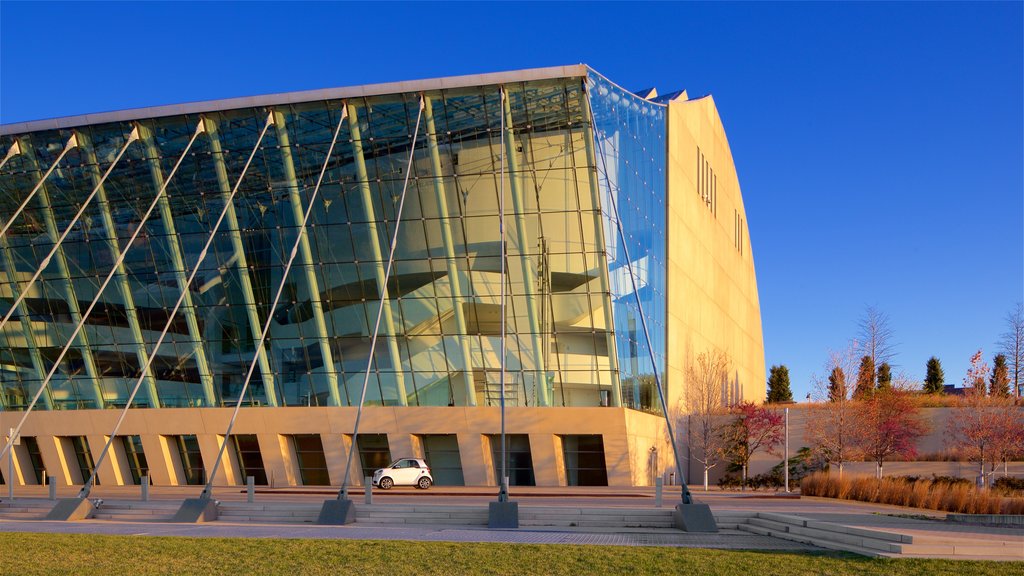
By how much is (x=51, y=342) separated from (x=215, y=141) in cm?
1576

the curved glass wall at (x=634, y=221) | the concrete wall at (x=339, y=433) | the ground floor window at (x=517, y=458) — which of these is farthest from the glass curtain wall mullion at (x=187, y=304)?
the curved glass wall at (x=634, y=221)

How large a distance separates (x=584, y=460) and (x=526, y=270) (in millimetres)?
9299

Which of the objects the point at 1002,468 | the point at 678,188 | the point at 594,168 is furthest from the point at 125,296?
the point at 1002,468

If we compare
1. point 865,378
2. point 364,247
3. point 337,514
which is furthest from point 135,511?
point 865,378

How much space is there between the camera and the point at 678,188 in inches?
2217

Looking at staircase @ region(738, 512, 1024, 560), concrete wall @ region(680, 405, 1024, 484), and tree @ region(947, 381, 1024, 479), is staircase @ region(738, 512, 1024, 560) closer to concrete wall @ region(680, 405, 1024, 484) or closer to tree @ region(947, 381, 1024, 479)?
tree @ region(947, 381, 1024, 479)

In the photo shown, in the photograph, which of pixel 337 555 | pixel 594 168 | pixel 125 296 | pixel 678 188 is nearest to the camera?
pixel 337 555

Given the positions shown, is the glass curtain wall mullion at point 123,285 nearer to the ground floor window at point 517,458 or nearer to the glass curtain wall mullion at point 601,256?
the ground floor window at point 517,458

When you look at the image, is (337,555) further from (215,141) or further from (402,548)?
(215,141)

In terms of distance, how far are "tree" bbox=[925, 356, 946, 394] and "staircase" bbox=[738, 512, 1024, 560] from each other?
5663 centimetres

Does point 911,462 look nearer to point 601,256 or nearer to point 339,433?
point 601,256

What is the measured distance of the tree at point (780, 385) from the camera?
272 feet

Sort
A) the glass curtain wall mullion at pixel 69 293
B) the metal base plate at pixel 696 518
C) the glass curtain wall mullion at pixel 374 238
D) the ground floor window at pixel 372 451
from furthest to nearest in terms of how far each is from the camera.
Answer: the glass curtain wall mullion at pixel 69 293, the ground floor window at pixel 372 451, the glass curtain wall mullion at pixel 374 238, the metal base plate at pixel 696 518

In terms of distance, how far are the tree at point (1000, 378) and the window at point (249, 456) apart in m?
40.6
